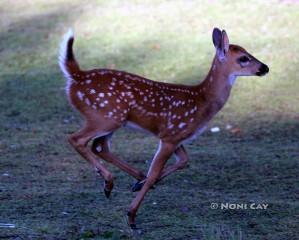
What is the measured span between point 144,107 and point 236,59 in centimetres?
101

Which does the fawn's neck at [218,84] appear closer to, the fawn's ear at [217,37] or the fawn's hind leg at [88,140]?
the fawn's ear at [217,37]

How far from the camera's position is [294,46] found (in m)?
14.6

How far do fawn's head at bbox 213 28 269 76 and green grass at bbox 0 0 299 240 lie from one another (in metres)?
1.16

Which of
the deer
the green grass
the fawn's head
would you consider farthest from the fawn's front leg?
the fawn's head

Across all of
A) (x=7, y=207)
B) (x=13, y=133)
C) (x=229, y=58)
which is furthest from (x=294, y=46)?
(x=7, y=207)

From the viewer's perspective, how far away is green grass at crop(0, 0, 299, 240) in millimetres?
7566

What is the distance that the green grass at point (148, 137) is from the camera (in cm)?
757

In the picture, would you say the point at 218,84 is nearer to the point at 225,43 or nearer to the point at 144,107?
the point at 225,43

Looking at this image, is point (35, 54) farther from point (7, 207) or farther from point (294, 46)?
point (7, 207)

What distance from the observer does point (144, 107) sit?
7945 millimetres

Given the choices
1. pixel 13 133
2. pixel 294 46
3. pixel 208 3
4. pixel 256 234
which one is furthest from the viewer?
pixel 208 3

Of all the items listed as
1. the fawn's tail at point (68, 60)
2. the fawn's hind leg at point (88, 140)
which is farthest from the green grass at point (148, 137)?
the fawn's tail at point (68, 60)

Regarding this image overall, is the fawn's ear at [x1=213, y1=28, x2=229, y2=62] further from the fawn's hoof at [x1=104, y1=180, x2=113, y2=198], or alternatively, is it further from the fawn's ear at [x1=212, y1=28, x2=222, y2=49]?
the fawn's hoof at [x1=104, y1=180, x2=113, y2=198]

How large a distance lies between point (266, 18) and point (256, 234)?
9.20 m
